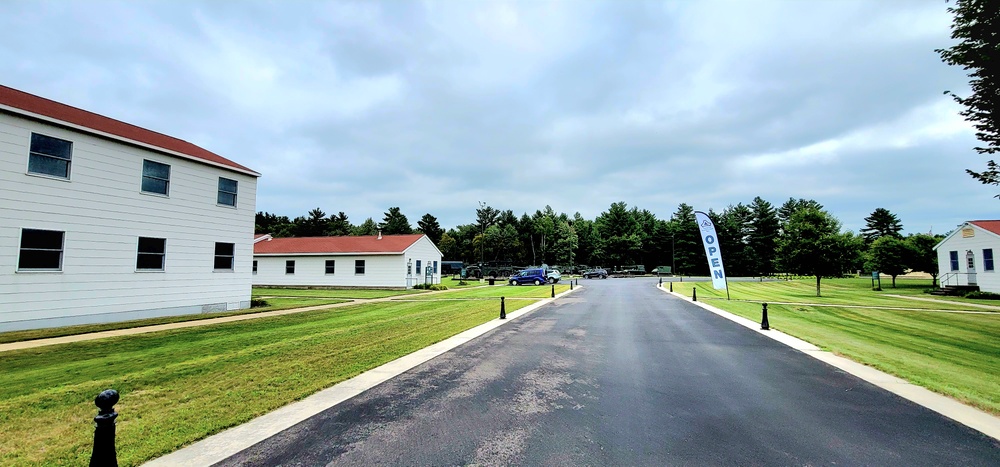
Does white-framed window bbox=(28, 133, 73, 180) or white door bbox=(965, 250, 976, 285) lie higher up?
white-framed window bbox=(28, 133, 73, 180)

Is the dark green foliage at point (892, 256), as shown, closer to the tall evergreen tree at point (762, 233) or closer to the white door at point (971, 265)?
the white door at point (971, 265)

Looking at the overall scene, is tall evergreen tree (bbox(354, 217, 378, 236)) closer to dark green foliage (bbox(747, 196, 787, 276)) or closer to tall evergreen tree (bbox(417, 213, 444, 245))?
tall evergreen tree (bbox(417, 213, 444, 245))

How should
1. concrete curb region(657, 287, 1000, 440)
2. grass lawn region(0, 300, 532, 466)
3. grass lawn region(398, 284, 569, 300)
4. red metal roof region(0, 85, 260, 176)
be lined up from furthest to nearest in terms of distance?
grass lawn region(398, 284, 569, 300) → red metal roof region(0, 85, 260, 176) → concrete curb region(657, 287, 1000, 440) → grass lawn region(0, 300, 532, 466)

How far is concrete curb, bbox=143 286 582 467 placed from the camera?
394 cm

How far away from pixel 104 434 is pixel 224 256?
17.4m

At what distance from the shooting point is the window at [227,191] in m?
18.0

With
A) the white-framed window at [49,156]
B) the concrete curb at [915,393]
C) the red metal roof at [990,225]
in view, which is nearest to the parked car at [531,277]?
the red metal roof at [990,225]

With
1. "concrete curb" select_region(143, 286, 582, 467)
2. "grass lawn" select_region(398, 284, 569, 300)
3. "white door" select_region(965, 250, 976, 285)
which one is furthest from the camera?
"white door" select_region(965, 250, 976, 285)

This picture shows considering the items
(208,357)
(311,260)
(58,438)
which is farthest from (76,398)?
(311,260)

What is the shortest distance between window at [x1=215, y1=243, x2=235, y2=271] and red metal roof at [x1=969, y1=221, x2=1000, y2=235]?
139 ft

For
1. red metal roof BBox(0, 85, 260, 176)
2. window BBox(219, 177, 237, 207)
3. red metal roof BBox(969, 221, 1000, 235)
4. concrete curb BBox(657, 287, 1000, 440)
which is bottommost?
concrete curb BBox(657, 287, 1000, 440)

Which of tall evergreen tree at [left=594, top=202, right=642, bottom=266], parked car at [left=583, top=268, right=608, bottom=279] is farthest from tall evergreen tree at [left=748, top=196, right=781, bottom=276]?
parked car at [left=583, top=268, right=608, bottom=279]

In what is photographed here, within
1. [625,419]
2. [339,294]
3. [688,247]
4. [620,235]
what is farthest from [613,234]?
[625,419]

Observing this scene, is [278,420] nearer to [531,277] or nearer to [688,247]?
[531,277]
